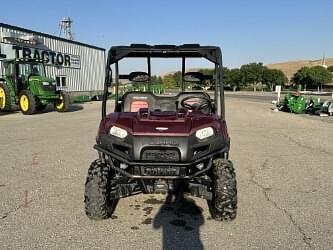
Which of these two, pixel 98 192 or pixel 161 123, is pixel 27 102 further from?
pixel 161 123

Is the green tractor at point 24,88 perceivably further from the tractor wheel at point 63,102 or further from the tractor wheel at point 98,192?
the tractor wheel at point 98,192

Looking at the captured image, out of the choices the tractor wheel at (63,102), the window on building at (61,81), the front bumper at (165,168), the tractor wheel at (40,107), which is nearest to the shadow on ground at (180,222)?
the front bumper at (165,168)

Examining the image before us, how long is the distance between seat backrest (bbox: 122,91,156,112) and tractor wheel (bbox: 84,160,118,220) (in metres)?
1.34

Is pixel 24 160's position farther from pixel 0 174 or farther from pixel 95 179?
pixel 95 179

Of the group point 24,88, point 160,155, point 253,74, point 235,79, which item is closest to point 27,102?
point 24,88

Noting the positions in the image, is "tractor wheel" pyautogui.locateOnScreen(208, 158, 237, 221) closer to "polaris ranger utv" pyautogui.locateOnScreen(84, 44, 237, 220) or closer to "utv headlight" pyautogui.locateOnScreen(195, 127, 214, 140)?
"polaris ranger utv" pyautogui.locateOnScreen(84, 44, 237, 220)

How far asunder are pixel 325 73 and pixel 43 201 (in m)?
72.6

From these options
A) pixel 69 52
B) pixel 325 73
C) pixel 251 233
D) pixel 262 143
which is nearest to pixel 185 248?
pixel 251 233

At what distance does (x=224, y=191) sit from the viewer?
12.9ft

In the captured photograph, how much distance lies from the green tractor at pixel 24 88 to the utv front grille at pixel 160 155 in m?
13.9

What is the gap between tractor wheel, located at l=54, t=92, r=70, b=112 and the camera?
1841 cm

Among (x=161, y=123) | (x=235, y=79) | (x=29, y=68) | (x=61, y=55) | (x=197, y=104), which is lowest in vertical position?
(x=161, y=123)

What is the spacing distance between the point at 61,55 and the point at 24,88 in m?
10.4

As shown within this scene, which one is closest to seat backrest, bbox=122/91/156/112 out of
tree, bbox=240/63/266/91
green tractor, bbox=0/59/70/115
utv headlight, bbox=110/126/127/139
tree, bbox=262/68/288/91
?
utv headlight, bbox=110/126/127/139
